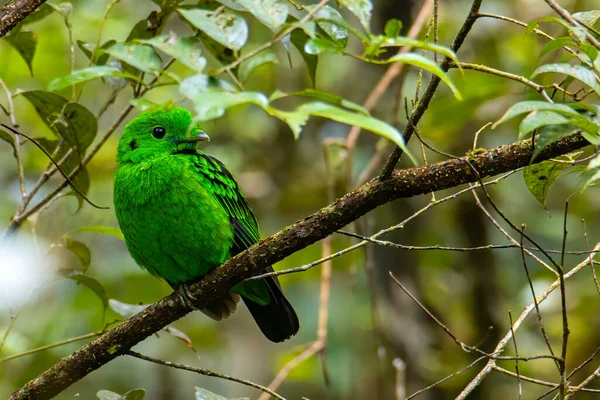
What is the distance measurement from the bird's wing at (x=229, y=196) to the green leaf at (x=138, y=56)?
1.84 metres

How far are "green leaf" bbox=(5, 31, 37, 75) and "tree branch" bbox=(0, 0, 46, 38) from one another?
69 cm

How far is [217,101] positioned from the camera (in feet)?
4.60

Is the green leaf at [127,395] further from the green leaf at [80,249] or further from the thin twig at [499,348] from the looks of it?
the thin twig at [499,348]

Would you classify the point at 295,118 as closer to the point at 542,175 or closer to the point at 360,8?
the point at 360,8

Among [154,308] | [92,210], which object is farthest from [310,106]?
[92,210]

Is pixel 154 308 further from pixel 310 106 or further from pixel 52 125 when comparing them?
pixel 310 106

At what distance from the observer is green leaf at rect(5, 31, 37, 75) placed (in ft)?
10.6

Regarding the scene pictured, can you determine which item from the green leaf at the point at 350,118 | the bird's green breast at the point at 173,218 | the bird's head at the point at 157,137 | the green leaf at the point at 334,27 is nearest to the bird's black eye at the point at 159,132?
the bird's head at the point at 157,137

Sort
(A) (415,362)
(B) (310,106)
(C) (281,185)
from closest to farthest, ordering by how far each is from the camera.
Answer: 1. (B) (310,106)
2. (A) (415,362)
3. (C) (281,185)

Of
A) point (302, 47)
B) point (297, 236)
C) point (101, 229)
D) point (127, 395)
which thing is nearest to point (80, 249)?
point (101, 229)

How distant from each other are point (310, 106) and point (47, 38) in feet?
17.2

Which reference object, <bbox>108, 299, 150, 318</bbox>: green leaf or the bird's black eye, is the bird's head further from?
<bbox>108, 299, 150, 318</bbox>: green leaf

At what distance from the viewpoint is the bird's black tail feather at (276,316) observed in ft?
13.0

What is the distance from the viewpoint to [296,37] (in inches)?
101
